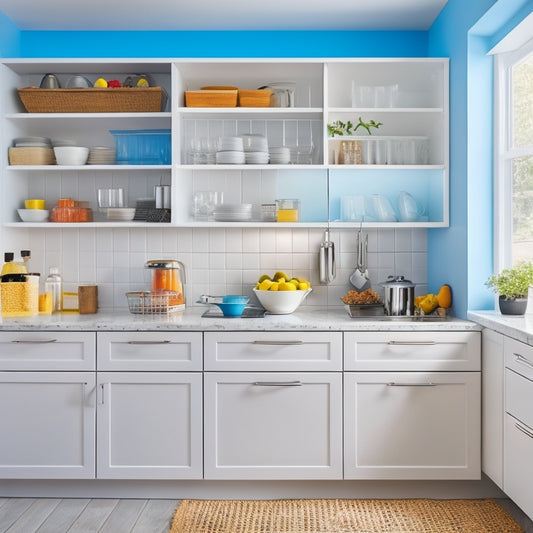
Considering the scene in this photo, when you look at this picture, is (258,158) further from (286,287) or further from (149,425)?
(149,425)

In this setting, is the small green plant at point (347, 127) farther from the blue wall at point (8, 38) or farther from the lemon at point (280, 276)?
the blue wall at point (8, 38)

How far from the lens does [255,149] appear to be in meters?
3.56

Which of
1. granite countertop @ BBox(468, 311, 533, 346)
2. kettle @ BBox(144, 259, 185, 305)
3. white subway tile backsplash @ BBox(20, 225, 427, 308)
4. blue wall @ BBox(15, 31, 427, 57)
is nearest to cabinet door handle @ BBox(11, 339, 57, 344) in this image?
kettle @ BBox(144, 259, 185, 305)

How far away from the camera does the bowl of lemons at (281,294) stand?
133 inches

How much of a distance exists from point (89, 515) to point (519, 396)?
199cm

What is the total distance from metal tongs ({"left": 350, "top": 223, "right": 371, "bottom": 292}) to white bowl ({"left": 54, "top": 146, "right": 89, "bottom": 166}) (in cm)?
167

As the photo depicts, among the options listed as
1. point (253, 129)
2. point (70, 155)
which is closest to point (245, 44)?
point (253, 129)

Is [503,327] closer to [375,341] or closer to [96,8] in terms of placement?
[375,341]

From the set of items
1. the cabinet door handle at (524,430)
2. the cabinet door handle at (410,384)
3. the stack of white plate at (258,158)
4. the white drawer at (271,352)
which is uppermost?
the stack of white plate at (258,158)

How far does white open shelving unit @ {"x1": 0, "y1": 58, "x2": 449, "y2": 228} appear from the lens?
138 inches

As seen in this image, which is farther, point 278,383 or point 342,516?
point 278,383

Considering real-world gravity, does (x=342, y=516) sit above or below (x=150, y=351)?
below

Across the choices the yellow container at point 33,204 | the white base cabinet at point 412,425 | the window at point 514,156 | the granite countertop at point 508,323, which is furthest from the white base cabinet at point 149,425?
the window at point 514,156

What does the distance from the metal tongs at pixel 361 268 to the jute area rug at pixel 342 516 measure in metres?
1.23
